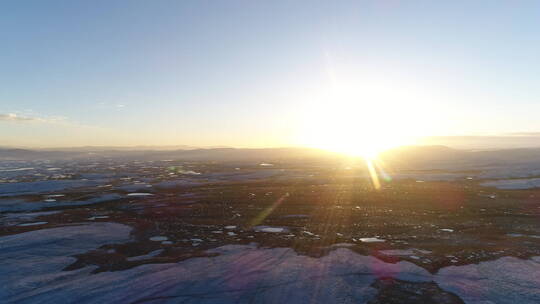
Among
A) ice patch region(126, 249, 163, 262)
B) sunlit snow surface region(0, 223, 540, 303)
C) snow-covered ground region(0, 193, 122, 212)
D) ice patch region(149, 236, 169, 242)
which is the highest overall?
sunlit snow surface region(0, 223, 540, 303)

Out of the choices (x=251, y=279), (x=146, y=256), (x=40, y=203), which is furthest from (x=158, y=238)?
(x=40, y=203)

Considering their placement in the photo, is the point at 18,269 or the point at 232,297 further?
the point at 18,269

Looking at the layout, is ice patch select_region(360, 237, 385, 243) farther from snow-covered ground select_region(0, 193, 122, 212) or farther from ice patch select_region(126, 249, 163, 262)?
snow-covered ground select_region(0, 193, 122, 212)

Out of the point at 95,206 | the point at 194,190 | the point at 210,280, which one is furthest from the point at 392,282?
the point at 194,190

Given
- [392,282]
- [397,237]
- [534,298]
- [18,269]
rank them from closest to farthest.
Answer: [534,298] → [392,282] → [18,269] → [397,237]

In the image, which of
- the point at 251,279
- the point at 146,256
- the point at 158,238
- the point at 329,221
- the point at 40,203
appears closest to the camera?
the point at 251,279

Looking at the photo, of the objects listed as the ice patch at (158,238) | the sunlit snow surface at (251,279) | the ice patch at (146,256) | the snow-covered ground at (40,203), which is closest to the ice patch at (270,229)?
the sunlit snow surface at (251,279)

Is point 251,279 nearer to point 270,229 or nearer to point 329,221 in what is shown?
point 270,229

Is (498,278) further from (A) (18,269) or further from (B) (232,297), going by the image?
(A) (18,269)

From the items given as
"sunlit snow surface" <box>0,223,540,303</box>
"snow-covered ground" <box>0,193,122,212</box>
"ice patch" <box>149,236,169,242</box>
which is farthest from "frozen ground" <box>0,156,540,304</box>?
"snow-covered ground" <box>0,193,122,212</box>
